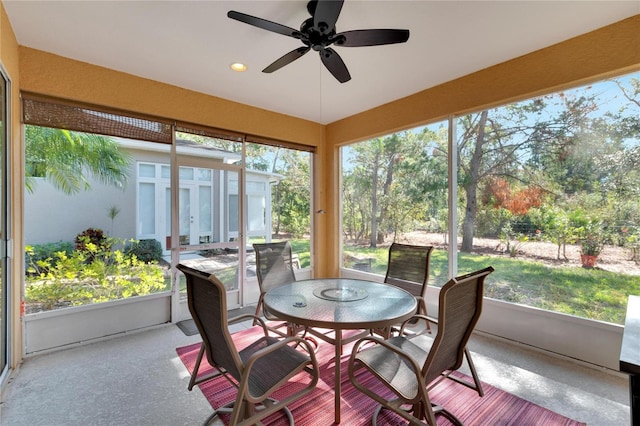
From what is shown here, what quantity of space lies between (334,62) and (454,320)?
2007 mm

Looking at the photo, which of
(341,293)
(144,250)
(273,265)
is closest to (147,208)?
(144,250)

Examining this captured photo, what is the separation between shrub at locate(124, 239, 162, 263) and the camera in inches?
156

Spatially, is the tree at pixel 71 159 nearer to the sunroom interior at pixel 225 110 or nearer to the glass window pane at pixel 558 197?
the sunroom interior at pixel 225 110

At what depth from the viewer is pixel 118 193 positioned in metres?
4.54

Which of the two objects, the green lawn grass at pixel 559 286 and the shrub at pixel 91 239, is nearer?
the green lawn grass at pixel 559 286

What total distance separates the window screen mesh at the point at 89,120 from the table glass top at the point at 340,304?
2.43 meters

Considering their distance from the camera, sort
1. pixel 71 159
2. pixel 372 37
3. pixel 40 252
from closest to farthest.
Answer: pixel 372 37
pixel 40 252
pixel 71 159

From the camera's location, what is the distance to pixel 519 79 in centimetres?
282

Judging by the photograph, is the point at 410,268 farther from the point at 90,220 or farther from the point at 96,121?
the point at 90,220

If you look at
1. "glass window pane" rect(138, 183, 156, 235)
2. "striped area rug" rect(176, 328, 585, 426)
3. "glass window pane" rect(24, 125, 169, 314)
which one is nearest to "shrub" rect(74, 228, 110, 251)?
"glass window pane" rect(24, 125, 169, 314)

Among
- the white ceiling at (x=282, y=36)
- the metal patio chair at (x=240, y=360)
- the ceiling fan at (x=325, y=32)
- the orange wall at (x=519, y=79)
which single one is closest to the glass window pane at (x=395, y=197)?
the orange wall at (x=519, y=79)

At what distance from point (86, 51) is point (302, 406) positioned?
3.60m

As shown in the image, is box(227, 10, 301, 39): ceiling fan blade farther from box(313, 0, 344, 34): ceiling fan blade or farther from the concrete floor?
the concrete floor

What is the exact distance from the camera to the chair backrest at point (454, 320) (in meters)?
1.44
